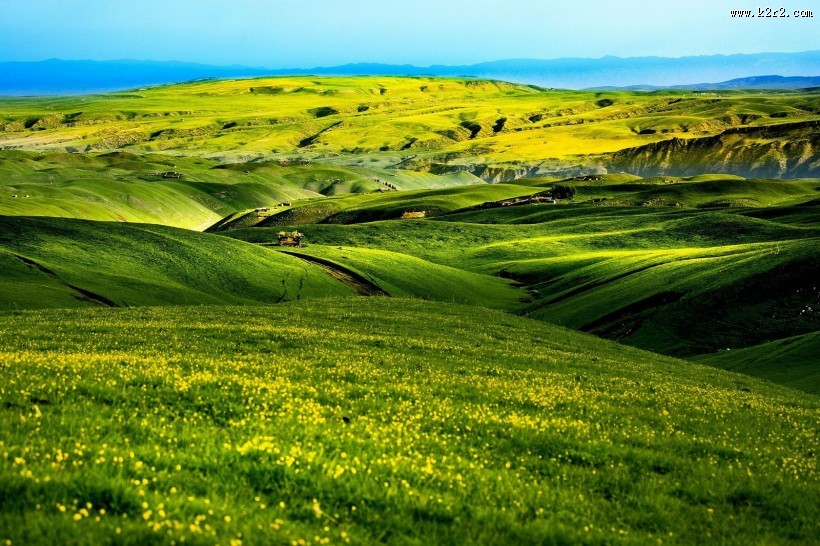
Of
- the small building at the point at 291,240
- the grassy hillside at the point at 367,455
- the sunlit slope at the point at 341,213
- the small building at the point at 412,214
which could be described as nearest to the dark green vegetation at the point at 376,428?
the grassy hillside at the point at 367,455

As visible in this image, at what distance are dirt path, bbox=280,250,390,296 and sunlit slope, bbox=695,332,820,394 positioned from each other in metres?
37.4

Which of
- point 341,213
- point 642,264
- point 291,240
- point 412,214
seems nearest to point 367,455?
point 642,264

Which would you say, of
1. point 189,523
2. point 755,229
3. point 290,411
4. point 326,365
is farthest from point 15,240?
point 755,229

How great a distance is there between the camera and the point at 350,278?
9200cm

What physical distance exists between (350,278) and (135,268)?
81.7ft

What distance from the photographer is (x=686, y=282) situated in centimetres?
8100

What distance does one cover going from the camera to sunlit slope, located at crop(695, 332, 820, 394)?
5003cm

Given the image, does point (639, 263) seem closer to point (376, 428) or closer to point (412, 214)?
point (412, 214)

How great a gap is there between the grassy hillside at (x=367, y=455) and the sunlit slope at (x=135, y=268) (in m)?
38.7

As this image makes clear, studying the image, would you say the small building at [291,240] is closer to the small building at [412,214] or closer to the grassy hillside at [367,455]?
the small building at [412,214]

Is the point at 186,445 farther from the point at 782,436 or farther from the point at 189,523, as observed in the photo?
the point at 782,436

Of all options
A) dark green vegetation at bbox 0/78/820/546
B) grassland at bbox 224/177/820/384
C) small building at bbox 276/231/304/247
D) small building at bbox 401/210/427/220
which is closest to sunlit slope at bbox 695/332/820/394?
dark green vegetation at bbox 0/78/820/546

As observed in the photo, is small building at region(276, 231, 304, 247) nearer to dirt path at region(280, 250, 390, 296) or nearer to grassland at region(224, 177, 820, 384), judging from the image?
grassland at region(224, 177, 820, 384)

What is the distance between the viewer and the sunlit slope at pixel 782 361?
50031mm
